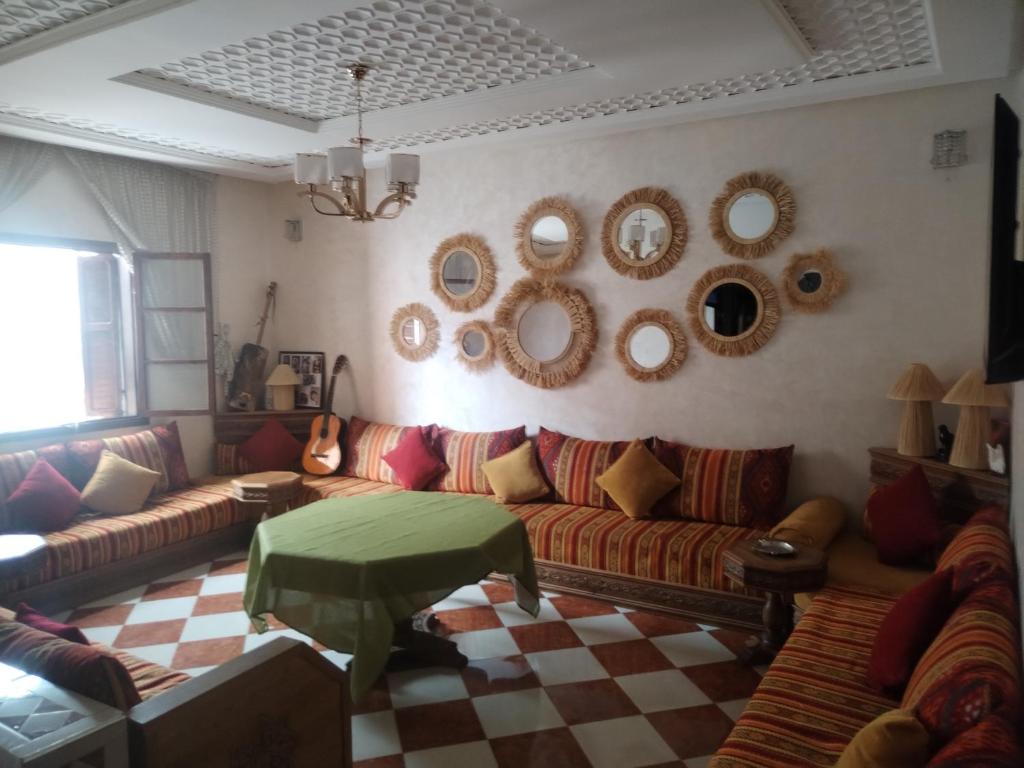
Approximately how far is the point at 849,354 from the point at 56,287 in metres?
5.07

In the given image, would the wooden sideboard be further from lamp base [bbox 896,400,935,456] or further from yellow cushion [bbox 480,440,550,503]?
yellow cushion [bbox 480,440,550,503]

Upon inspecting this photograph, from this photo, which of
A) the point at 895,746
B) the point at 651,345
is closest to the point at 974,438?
the point at 651,345

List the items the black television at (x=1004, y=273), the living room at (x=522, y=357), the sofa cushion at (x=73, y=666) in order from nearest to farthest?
the black television at (x=1004, y=273) → the sofa cushion at (x=73, y=666) → the living room at (x=522, y=357)

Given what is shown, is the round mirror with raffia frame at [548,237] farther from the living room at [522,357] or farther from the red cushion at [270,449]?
the red cushion at [270,449]

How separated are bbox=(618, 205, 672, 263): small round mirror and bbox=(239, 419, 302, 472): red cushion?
111 inches

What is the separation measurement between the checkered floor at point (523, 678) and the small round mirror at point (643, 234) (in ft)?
6.84

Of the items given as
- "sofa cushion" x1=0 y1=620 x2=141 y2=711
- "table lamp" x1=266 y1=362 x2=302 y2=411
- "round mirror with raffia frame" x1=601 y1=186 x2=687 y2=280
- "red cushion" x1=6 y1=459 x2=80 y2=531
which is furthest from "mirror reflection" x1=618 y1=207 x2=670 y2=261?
"red cushion" x1=6 y1=459 x2=80 y2=531

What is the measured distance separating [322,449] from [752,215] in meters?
3.41

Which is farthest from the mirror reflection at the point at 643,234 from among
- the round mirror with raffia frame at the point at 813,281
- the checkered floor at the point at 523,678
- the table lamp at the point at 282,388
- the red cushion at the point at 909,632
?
the table lamp at the point at 282,388

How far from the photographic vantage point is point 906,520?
3068 millimetres

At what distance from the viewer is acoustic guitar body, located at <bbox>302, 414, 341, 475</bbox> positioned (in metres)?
5.22

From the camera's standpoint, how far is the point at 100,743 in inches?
56.5

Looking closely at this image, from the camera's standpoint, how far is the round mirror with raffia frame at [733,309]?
3.93 metres

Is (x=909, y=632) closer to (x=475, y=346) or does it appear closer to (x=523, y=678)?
(x=523, y=678)
